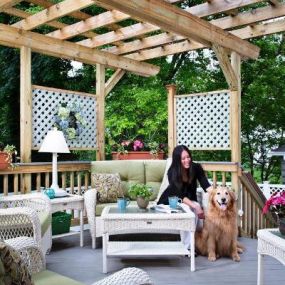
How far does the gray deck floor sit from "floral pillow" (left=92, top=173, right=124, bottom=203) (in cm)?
63

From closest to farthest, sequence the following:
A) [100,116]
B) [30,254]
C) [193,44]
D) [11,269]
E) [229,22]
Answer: [11,269], [30,254], [229,22], [193,44], [100,116]

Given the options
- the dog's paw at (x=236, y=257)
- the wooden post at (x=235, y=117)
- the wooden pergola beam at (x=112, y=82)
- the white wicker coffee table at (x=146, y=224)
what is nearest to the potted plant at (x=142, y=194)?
the white wicker coffee table at (x=146, y=224)

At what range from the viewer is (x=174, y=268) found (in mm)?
3518

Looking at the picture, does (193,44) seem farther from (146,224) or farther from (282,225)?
(282,225)

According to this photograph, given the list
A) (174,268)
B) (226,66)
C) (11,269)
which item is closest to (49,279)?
(11,269)

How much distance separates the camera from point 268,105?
1095 centimetres

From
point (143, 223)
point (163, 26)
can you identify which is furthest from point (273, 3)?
point (143, 223)

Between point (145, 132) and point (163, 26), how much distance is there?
4622mm

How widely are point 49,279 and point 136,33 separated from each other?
387 cm

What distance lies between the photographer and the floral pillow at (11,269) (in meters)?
1.25

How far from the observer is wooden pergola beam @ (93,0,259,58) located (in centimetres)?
356

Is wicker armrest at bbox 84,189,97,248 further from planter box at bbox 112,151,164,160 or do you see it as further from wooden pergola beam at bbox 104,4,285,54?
wooden pergola beam at bbox 104,4,285,54

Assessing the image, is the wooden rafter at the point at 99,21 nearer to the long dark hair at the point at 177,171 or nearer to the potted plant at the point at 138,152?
the long dark hair at the point at 177,171

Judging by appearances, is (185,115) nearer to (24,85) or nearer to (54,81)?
(24,85)
